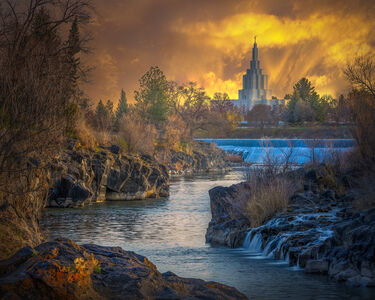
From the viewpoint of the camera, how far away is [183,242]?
54.1 ft

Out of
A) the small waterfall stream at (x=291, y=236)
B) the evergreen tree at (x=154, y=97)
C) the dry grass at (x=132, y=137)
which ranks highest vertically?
the evergreen tree at (x=154, y=97)

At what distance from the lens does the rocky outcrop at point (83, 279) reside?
608 cm

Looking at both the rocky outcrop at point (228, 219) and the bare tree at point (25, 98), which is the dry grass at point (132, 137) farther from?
the bare tree at point (25, 98)

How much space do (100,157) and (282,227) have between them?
16.4 metres

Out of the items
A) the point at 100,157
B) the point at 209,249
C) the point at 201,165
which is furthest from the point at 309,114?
the point at 209,249

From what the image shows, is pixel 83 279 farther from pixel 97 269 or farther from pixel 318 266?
pixel 318 266

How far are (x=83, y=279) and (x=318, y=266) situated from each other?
21.8 ft

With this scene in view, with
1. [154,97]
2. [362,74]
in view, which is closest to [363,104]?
[362,74]

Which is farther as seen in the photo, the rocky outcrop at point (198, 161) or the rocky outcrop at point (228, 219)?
the rocky outcrop at point (198, 161)

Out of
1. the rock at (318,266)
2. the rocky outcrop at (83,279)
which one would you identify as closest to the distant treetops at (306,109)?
the rock at (318,266)

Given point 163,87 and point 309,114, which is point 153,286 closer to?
point 163,87

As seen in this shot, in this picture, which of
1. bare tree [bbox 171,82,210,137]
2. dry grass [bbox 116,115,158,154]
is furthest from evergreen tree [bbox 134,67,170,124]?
dry grass [bbox 116,115,158,154]

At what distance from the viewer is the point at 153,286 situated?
6.91 metres

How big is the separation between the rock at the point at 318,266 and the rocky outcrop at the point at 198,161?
36.0 meters
